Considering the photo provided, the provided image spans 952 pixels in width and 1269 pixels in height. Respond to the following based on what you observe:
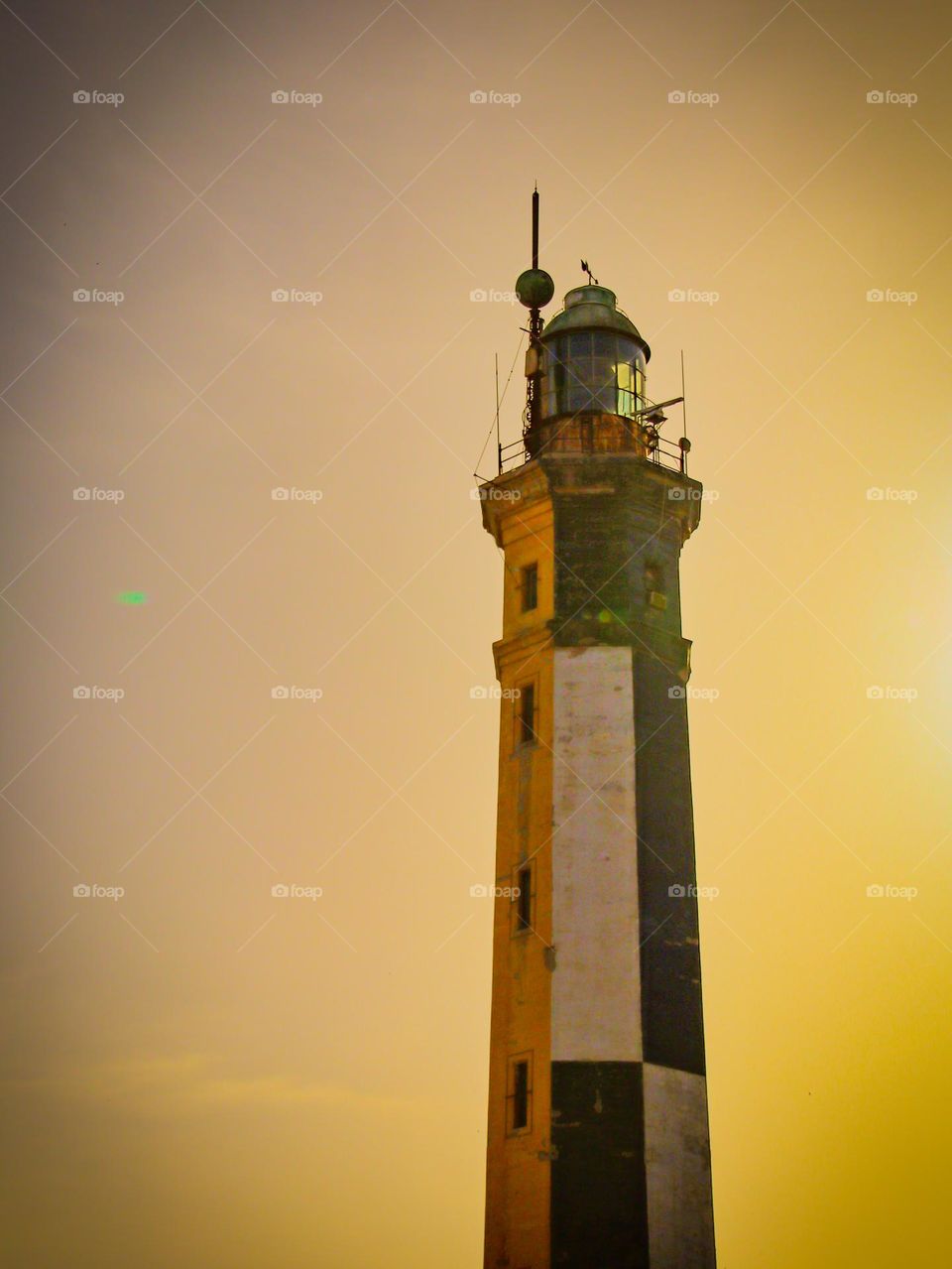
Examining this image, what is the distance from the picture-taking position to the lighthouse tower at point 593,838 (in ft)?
87.7

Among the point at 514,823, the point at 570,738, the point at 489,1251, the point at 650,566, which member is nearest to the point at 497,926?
the point at 514,823

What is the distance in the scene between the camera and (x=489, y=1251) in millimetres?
27047

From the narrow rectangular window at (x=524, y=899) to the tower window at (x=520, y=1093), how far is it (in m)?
2.42

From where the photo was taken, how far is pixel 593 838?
29109 millimetres

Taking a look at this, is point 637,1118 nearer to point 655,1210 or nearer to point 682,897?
point 655,1210

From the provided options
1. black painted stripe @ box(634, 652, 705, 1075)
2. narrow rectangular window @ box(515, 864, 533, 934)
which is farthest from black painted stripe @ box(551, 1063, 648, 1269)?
narrow rectangular window @ box(515, 864, 533, 934)

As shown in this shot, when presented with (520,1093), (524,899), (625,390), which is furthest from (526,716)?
(625,390)

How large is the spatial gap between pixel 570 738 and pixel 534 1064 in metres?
6.12

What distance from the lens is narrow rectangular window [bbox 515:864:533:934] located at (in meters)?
29.1

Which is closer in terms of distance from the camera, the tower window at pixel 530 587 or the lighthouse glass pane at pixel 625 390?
the tower window at pixel 530 587

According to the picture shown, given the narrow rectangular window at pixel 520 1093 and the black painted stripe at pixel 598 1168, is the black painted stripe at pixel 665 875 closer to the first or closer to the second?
the black painted stripe at pixel 598 1168

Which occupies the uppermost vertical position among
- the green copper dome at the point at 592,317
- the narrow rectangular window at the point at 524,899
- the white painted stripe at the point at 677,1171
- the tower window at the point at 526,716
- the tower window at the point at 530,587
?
the green copper dome at the point at 592,317

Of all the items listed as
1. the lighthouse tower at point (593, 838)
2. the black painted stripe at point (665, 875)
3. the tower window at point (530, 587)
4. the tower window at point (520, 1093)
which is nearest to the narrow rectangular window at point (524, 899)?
the lighthouse tower at point (593, 838)

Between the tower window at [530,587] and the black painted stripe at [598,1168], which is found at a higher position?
the tower window at [530,587]
